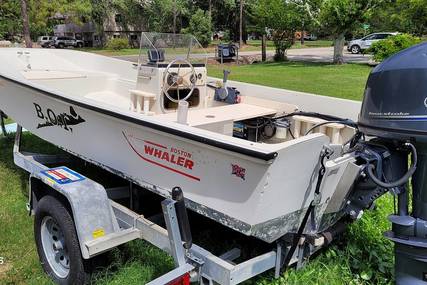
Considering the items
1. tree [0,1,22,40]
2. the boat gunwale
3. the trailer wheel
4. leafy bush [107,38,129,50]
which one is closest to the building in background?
leafy bush [107,38,129,50]

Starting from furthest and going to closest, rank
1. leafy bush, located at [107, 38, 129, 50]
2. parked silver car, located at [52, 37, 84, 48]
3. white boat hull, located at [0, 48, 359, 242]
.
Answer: parked silver car, located at [52, 37, 84, 48]
leafy bush, located at [107, 38, 129, 50]
white boat hull, located at [0, 48, 359, 242]

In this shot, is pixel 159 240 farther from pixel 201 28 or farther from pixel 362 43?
pixel 201 28

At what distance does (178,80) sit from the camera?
190 inches

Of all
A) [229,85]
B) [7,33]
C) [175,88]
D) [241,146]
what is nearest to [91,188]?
[241,146]

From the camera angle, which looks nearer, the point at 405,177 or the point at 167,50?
the point at 405,177

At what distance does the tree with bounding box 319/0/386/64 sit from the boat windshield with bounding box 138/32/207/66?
14.3 meters

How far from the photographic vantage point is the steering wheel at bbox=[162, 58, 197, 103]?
4699 millimetres

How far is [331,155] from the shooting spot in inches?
104

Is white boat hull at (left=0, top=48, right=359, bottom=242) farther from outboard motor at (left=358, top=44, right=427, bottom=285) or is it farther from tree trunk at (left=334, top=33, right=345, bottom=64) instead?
tree trunk at (left=334, top=33, right=345, bottom=64)

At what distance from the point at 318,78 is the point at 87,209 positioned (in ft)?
44.8

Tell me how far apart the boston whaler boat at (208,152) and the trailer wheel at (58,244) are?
23mm

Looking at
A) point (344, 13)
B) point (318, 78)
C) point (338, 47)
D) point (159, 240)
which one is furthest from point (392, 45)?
point (159, 240)

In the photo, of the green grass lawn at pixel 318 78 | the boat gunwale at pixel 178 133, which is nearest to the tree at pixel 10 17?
the green grass lawn at pixel 318 78

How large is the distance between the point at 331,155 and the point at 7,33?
39154 millimetres
